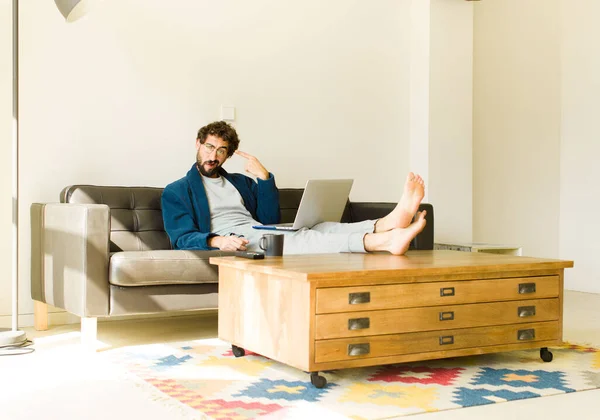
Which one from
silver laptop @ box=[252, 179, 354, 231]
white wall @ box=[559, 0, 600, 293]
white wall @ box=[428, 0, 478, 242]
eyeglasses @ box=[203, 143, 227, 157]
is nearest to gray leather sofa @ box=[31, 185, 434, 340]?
silver laptop @ box=[252, 179, 354, 231]

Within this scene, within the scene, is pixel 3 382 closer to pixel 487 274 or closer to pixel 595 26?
pixel 487 274

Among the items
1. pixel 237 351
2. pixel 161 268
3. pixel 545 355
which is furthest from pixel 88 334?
pixel 545 355

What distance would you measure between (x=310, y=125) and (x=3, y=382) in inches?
110

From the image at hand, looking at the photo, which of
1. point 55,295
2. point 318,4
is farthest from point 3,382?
point 318,4

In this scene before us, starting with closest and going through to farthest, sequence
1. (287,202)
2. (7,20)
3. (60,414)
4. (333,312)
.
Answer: (60,414)
(333,312)
(7,20)
(287,202)

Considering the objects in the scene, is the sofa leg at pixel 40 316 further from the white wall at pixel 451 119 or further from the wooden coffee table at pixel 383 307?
the white wall at pixel 451 119

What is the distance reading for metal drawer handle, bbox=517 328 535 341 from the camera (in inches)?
124

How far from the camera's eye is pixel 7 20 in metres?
4.10

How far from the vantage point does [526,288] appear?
10.4 feet

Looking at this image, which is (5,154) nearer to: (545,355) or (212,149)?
(212,149)

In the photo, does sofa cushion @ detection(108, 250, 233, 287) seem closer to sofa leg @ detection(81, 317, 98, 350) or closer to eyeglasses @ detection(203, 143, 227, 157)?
sofa leg @ detection(81, 317, 98, 350)

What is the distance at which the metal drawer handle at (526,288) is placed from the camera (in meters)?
3.16

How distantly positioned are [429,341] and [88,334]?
1491mm

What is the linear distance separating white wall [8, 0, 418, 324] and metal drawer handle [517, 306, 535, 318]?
2158 mm
